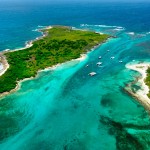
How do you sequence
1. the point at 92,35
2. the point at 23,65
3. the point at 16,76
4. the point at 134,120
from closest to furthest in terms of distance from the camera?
the point at 134,120 < the point at 16,76 < the point at 23,65 < the point at 92,35

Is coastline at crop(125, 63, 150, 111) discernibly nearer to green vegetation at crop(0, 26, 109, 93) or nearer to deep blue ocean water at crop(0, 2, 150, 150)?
Answer: deep blue ocean water at crop(0, 2, 150, 150)

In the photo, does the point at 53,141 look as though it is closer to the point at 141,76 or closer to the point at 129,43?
the point at 141,76

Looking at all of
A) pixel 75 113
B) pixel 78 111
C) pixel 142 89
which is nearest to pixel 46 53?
pixel 142 89

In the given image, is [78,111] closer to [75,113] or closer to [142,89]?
[75,113]

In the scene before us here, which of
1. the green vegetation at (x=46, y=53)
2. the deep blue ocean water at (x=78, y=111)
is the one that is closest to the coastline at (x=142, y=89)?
the deep blue ocean water at (x=78, y=111)

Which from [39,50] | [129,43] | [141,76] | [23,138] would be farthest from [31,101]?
[129,43]

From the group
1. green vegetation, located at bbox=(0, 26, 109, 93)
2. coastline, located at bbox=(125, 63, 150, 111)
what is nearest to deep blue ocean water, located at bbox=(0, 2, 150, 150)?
coastline, located at bbox=(125, 63, 150, 111)
